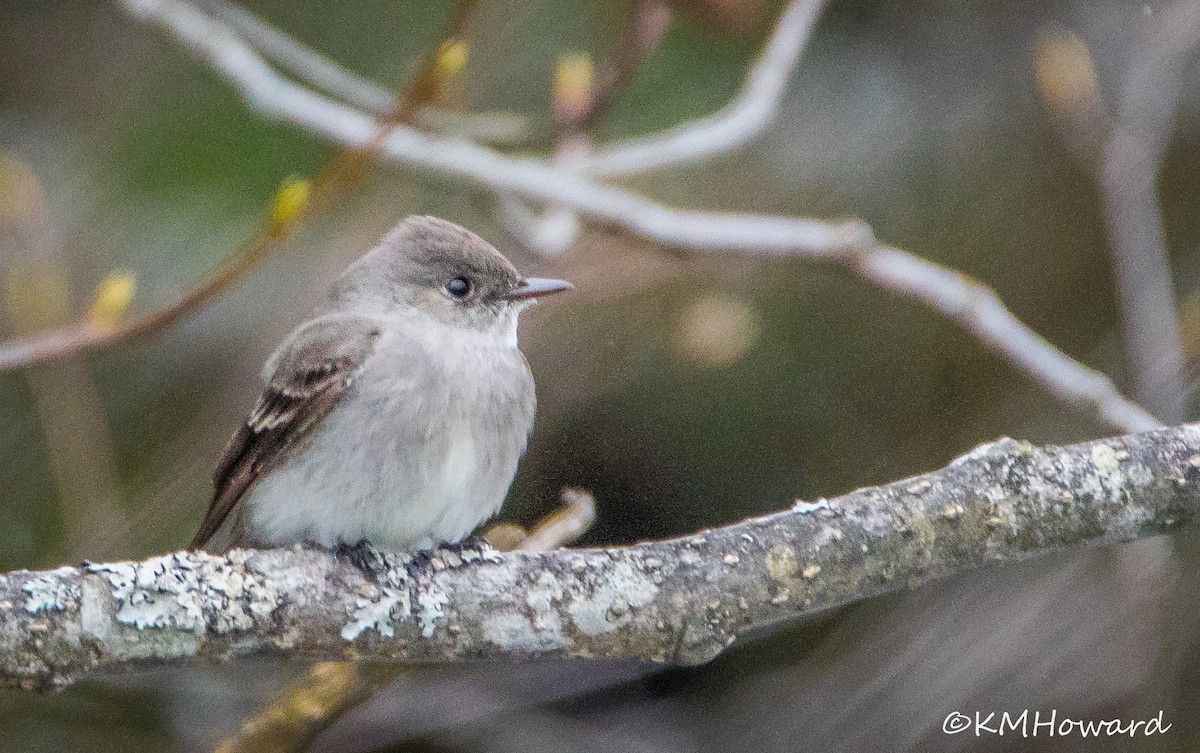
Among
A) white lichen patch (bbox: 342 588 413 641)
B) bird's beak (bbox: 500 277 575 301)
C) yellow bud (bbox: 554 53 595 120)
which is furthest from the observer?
yellow bud (bbox: 554 53 595 120)

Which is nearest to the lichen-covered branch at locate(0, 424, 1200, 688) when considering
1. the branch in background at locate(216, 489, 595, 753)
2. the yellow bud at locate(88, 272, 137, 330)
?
the branch in background at locate(216, 489, 595, 753)

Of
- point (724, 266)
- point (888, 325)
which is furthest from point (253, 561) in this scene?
point (888, 325)

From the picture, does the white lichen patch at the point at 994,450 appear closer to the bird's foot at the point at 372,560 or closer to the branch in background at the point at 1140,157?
the bird's foot at the point at 372,560

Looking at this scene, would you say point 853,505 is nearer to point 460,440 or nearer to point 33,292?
point 460,440

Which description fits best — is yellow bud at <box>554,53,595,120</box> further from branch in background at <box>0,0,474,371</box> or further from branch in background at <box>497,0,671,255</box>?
branch in background at <box>0,0,474,371</box>

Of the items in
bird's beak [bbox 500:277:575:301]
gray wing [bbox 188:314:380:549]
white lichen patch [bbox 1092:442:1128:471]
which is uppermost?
bird's beak [bbox 500:277:575:301]

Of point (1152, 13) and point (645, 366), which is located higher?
point (1152, 13)

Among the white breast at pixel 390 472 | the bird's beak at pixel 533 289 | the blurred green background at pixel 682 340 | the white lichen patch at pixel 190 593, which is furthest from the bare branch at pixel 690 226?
the white lichen patch at pixel 190 593
